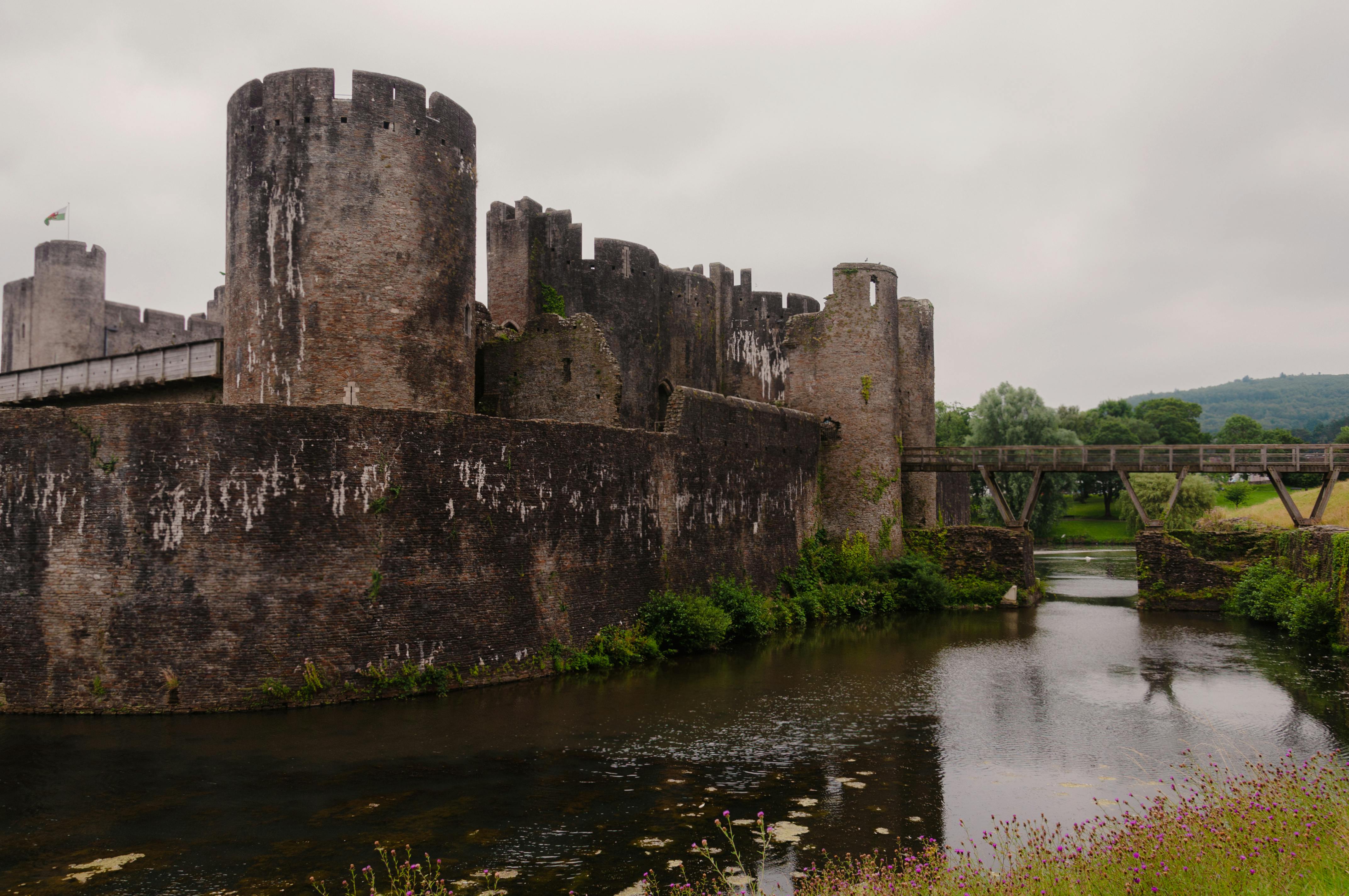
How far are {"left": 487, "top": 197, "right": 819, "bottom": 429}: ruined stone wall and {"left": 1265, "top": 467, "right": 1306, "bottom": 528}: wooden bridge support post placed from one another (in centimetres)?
1379

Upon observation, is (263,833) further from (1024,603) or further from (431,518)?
(1024,603)

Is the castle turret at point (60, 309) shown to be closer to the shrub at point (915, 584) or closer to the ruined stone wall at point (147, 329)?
the ruined stone wall at point (147, 329)

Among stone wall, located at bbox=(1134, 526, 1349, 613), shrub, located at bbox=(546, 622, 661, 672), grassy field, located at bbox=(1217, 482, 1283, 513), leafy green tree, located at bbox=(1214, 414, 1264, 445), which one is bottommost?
shrub, located at bbox=(546, 622, 661, 672)

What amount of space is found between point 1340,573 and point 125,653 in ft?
68.9

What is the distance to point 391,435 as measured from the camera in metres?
14.4

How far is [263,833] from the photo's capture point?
8.64 meters

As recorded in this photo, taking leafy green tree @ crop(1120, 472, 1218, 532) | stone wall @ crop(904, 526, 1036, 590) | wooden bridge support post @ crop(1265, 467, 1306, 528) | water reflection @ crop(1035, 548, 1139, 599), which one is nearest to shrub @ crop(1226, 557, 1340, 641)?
wooden bridge support post @ crop(1265, 467, 1306, 528)

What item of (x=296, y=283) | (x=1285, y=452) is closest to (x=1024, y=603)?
(x=1285, y=452)

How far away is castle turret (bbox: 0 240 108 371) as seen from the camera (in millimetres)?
31531

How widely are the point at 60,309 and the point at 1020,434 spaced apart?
44.6m

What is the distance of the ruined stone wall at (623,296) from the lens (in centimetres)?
2648

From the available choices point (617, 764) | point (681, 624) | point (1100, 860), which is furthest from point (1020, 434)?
point (1100, 860)

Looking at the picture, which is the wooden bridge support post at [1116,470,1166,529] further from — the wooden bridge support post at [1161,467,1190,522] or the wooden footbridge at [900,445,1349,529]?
the wooden bridge support post at [1161,467,1190,522]

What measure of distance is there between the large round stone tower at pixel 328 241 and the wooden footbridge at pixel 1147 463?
15.8 m
